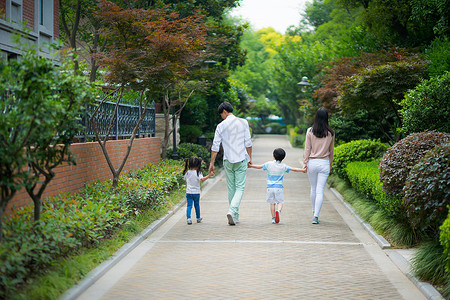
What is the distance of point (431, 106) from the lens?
36.8 feet

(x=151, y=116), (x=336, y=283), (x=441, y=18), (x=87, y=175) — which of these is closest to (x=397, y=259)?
(x=336, y=283)

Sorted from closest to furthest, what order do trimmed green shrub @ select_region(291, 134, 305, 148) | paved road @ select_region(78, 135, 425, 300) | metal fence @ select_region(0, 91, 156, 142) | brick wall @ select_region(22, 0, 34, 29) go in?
1. paved road @ select_region(78, 135, 425, 300)
2. metal fence @ select_region(0, 91, 156, 142)
3. brick wall @ select_region(22, 0, 34, 29)
4. trimmed green shrub @ select_region(291, 134, 305, 148)

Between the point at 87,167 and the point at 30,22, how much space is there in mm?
5597

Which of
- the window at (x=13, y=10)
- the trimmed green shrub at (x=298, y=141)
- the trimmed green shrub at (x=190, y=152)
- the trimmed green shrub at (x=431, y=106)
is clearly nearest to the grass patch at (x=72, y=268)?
the trimmed green shrub at (x=431, y=106)

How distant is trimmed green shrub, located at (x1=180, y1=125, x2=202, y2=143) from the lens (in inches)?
1011

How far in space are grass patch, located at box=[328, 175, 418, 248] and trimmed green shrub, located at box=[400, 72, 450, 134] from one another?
188cm

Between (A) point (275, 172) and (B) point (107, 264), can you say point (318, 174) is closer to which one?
(A) point (275, 172)

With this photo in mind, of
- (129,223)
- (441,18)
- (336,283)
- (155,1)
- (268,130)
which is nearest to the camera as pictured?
(336,283)

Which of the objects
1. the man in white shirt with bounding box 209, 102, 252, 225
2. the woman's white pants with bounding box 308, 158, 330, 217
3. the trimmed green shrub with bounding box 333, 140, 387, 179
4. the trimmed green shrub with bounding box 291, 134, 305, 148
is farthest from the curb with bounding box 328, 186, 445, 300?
the trimmed green shrub with bounding box 291, 134, 305, 148

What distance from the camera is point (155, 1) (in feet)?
63.4

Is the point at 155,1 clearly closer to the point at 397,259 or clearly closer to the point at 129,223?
the point at 129,223

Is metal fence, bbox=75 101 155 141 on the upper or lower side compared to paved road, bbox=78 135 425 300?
upper

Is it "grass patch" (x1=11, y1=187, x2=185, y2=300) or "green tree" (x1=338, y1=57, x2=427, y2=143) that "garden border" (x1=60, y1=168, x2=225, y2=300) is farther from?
"green tree" (x1=338, y1=57, x2=427, y2=143)

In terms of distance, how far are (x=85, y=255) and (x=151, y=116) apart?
11648 mm
